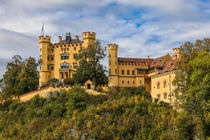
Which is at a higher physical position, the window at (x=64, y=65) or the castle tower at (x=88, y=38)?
the castle tower at (x=88, y=38)

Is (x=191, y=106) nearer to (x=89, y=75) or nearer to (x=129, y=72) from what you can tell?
(x=89, y=75)

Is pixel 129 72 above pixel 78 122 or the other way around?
above

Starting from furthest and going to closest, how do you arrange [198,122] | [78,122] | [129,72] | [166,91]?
1. [129,72]
2. [166,91]
3. [78,122]
4. [198,122]

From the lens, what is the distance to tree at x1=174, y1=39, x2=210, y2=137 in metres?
42.7

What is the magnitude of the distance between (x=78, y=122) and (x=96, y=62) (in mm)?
17775

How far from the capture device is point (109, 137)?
44.6 m

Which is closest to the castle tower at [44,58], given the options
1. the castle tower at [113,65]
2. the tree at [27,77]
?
the tree at [27,77]

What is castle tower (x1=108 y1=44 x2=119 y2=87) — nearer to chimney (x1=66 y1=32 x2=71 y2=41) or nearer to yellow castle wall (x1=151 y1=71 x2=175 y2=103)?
yellow castle wall (x1=151 y1=71 x2=175 y2=103)

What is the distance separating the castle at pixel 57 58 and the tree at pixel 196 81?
91.8 ft

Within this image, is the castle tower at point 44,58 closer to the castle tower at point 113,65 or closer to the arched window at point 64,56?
the arched window at point 64,56

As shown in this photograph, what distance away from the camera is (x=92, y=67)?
63469mm

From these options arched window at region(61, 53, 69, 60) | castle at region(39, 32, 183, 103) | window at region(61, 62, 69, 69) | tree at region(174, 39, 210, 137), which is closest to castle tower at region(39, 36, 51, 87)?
castle at region(39, 32, 183, 103)

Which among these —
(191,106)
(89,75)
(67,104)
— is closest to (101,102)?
(67,104)

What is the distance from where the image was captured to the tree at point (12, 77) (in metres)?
65.3
